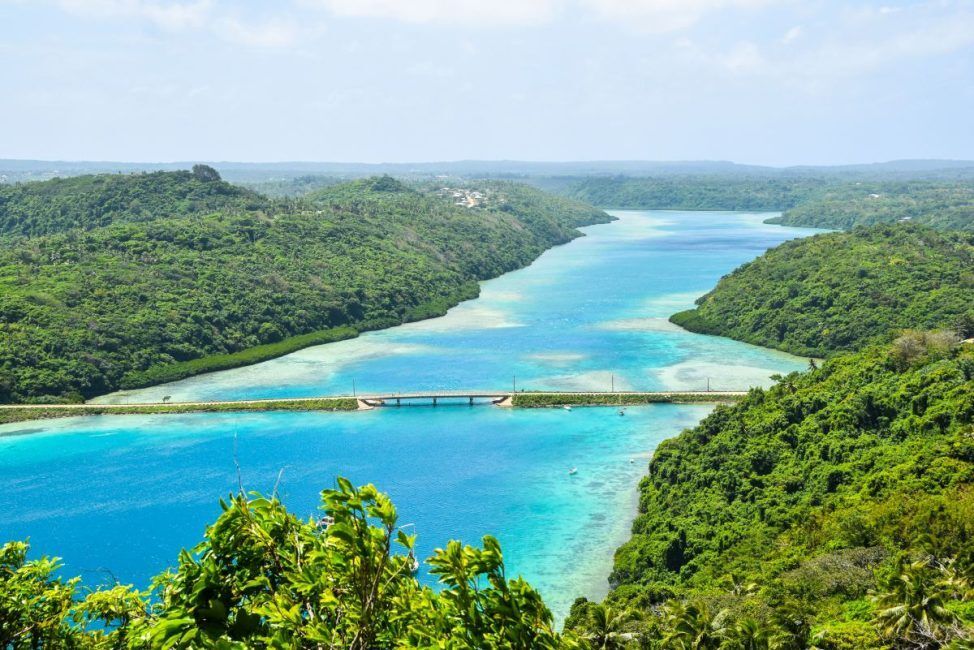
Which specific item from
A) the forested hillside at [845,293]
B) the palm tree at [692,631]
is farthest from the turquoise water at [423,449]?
the palm tree at [692,631]

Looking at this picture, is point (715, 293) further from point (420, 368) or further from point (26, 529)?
point (26, 529)

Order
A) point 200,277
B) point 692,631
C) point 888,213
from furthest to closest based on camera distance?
point 888,213, point 200,277, point 692,631

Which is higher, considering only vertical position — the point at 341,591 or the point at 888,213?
the point at 888,213

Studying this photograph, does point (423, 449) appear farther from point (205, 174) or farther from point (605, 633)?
point (205, 174)

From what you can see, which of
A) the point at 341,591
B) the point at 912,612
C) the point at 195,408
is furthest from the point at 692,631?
the point at 195,408

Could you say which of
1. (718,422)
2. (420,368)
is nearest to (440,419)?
(420,368)

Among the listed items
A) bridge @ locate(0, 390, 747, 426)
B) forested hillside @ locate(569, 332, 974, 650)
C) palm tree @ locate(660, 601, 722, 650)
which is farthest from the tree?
palm tree @ locate(660, 601, 722, 650)

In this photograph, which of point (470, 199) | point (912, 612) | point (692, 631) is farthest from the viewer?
point (470, 199)
